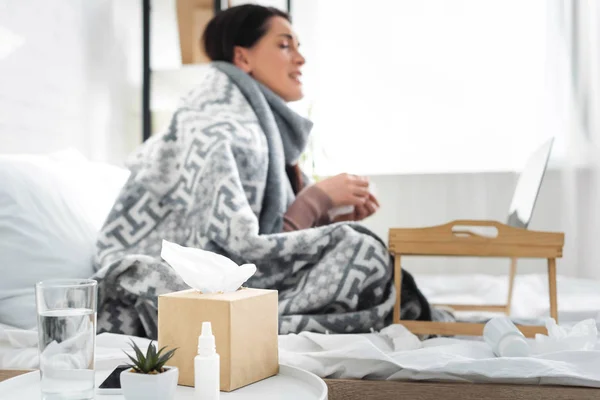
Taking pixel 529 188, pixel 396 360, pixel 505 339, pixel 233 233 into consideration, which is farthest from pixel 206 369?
pixel 529 188

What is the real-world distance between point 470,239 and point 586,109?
1.91m

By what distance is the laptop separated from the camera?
5.03 feet

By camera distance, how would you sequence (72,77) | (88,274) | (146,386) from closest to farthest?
(146,386) → (88,274) → (72,77)

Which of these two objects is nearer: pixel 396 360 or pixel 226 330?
pixel 226 330

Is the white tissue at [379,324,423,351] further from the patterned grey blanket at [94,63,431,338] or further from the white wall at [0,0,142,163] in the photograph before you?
the white wall at [0,0,142,163]

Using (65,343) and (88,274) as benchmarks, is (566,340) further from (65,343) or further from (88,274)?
(88,274)

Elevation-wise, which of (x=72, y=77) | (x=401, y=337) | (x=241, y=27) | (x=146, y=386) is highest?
(x=241, y=27)

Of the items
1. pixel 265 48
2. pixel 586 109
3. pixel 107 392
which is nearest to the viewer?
pixel 107 392

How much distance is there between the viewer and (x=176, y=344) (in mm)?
747

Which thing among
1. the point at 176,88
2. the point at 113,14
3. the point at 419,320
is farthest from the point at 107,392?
the point at 176,88

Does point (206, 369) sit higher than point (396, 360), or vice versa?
point (206, 369)

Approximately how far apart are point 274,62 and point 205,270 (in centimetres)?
113

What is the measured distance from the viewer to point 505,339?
3.33 feet

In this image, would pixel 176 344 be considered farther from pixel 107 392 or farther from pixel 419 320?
pixel 419 320
